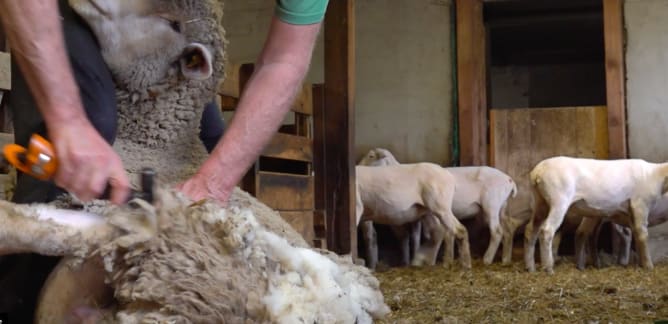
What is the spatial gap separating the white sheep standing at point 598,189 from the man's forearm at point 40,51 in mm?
6371

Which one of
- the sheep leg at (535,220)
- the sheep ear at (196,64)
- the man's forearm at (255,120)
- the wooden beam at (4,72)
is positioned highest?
the wooden beam at (4,72)

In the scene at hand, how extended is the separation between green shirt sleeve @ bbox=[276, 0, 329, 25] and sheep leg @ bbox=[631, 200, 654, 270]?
6.18 m

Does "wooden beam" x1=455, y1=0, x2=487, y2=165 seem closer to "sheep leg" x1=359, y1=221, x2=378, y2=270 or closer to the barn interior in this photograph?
the barn interior

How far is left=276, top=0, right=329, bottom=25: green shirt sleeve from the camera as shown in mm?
1588

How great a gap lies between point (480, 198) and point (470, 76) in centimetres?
119

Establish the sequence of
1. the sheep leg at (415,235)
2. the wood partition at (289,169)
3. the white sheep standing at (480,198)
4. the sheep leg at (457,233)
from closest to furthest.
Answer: the wood partition at (289,169)
the sheep leg at (457,233)
the white sheep standing at (480,198)
the sheep leg at (415,235)

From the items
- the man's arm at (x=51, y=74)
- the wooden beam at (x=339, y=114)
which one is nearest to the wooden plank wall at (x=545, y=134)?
the wooden beam at (x=339, y=114)

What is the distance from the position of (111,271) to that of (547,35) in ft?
35.9

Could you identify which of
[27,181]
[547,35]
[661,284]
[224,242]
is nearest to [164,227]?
[224,242]

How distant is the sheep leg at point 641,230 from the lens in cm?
721

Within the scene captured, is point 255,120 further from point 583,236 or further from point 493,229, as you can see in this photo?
point 493,229

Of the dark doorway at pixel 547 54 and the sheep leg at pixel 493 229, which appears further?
the dark doorway at pixel 547 54

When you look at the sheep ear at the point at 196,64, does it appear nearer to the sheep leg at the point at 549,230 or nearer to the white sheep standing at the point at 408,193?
the sheep leg at the point at 549,230

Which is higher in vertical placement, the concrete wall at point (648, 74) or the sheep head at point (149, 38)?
the concrete wall at point (648, 74)
